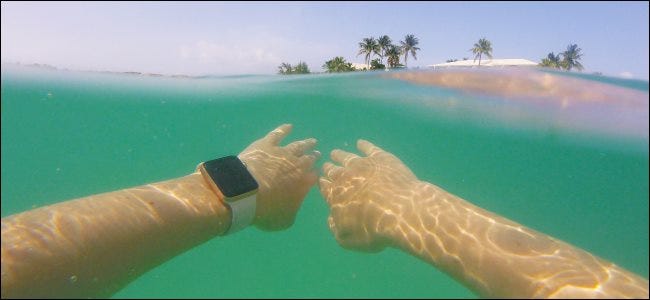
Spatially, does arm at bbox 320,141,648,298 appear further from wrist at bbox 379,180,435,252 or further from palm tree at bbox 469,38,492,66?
palm tree at bbox 469,38,492,66

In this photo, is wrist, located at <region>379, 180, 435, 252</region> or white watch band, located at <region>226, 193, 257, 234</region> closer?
wrist, located at <region>379, 180, 435, 252</region>

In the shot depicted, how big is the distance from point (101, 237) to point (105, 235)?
3cm

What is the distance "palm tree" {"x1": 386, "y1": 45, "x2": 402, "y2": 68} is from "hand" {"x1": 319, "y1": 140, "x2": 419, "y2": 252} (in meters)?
57.8

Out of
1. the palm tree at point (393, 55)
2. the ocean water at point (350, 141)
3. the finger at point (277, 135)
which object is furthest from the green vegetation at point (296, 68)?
the finger at point (277, 135)

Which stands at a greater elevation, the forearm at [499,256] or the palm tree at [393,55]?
the palm tree at [393,55]

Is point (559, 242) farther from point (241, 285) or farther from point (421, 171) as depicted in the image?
point (421, 171)

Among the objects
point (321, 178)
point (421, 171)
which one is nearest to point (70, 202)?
point (321, 178)

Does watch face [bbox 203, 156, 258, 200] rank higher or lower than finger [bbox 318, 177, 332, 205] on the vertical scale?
higher

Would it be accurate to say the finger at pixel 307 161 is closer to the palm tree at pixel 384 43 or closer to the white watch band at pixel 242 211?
the white watch band at pixel 242 211

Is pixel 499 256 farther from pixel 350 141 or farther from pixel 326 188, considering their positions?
pixel 350 141

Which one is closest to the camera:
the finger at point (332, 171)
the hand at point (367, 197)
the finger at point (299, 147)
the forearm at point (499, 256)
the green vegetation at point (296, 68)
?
the forearm at point (499, 256)

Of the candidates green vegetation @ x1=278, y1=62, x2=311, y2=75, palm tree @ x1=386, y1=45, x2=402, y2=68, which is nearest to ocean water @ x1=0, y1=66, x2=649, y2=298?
green vegetation @ x1=278, y1=62, x2=311, y2=75

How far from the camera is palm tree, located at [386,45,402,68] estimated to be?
5984 centimetres

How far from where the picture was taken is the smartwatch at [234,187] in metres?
3.26
